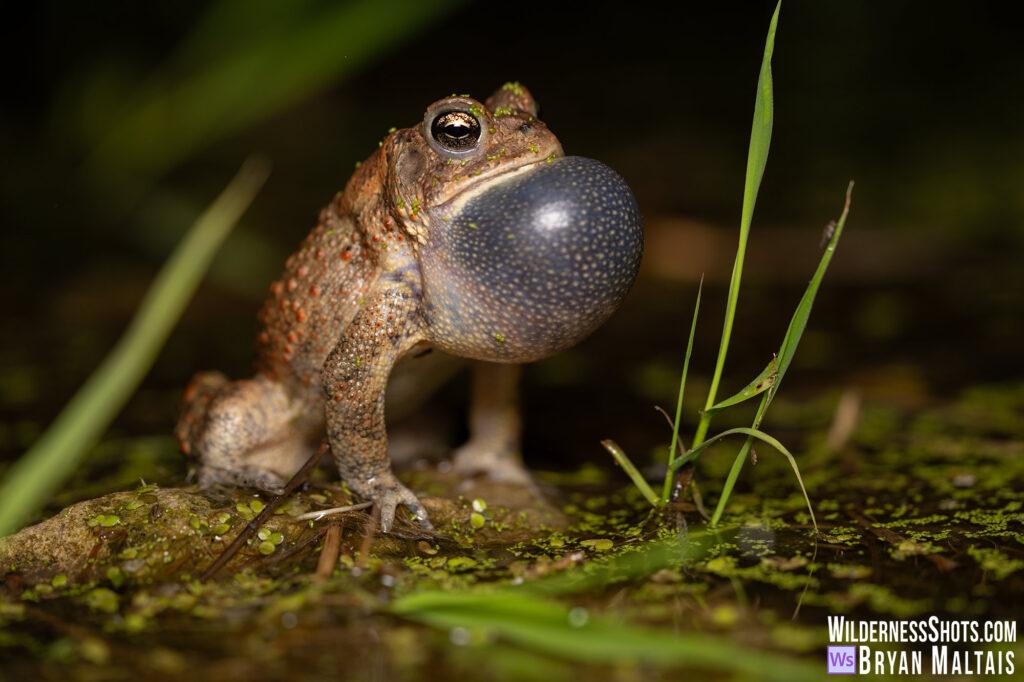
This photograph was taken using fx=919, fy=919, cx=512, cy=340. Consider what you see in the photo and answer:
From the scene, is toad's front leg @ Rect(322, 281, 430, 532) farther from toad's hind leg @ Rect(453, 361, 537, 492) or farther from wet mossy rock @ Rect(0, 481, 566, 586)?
toad's hind leg @ Rect(453, 361, 537, 492)

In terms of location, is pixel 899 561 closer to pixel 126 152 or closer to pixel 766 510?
pixel 766 510

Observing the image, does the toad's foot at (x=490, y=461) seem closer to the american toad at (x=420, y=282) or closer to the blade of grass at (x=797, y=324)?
the american toad at (x=420, y=282)

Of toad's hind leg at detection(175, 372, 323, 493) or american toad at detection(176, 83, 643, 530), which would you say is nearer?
american toad at detection(176, 83, 643, 530)

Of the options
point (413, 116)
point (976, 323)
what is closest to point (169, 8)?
point (413, 116)

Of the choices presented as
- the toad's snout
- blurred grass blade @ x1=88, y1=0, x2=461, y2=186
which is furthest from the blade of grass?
blurred grass blade @ x1=88, y1=0, x2=461, y2=186

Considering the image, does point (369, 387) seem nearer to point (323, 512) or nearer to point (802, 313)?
point (323, 512)

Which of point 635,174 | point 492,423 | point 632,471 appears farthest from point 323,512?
point 635,174
